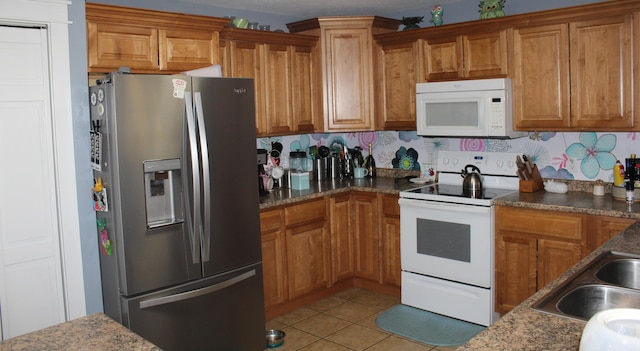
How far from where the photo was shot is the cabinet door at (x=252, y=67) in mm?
4051

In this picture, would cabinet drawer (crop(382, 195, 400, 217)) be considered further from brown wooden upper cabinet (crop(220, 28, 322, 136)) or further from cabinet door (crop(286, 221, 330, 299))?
brown wooden upper cabinet (crop(220, 28, 322, 136))

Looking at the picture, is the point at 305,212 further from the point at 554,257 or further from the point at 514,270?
the point at 554,257

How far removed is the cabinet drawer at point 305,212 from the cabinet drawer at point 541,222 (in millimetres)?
1300

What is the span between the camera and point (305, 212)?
420cm

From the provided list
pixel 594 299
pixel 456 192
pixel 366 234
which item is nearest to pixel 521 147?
pixel 456 192

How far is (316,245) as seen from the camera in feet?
14.2

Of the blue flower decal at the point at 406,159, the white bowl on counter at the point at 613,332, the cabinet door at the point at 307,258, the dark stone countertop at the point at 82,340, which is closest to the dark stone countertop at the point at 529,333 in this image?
the white bowl on counter at the point at 613,332

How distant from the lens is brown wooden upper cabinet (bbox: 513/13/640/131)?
347cm

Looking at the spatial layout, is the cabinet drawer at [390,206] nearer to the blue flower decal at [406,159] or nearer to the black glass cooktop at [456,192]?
the black glass cooktop at [456,192]

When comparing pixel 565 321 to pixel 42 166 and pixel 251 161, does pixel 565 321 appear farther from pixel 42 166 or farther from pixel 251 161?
pixel 42 166

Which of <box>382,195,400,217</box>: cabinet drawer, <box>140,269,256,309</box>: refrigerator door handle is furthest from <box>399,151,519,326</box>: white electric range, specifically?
<box>140,269,256,309</box>: refrigerator door handle

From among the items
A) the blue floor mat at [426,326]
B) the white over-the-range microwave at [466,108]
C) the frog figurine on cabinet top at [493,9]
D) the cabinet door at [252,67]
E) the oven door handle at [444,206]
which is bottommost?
the blue floor mat at [426,326]

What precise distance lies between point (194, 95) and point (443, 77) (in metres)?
2.03

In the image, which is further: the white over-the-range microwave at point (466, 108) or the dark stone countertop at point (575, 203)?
the white over-the-range microwave at point (466, 108)
